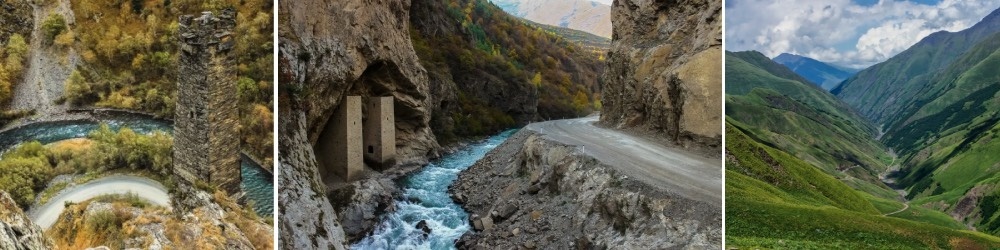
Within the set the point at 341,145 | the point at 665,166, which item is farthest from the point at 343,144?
the point at 665,166

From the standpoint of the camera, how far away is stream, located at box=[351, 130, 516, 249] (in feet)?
41.1

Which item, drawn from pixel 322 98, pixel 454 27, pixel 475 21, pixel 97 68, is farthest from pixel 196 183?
pixel 475 21

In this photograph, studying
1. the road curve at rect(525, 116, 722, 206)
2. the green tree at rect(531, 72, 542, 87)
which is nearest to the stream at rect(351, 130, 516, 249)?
the road curve at rect(525, 116, 722, 206)

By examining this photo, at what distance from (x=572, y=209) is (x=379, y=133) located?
10124mm

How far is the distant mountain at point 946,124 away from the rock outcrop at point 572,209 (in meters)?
7.24

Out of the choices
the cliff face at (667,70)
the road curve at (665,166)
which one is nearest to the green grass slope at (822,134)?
the cliff face at (667,70)

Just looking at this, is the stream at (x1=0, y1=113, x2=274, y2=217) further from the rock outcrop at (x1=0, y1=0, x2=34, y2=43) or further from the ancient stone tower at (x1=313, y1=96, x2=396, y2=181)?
the ancient stone tower at (x1=313, y1=96, x2=396, y2=181)

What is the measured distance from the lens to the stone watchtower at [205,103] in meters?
5.43

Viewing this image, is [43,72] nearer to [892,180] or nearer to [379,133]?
[379,133]

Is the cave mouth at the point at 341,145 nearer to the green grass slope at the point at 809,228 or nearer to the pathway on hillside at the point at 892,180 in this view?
the green grass slope at the point at 809,228

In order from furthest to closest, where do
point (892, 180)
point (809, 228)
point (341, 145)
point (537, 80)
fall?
1. point (537, 80)
2. point (892, 180)
3. point (341, 145)
4. point (809, 228)

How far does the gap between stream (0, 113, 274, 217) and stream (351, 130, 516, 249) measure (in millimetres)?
6205

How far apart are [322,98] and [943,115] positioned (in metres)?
26.1

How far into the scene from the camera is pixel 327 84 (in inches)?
548
